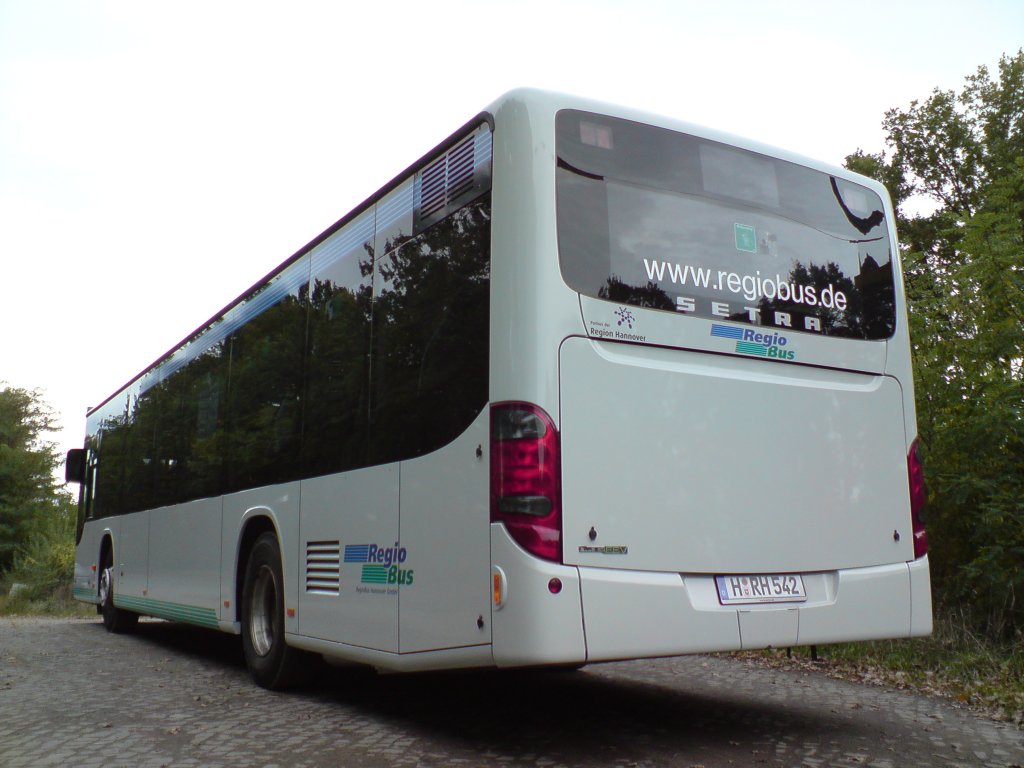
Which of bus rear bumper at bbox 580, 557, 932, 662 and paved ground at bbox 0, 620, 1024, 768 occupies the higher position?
bus rear bumper at bbox 580, 557, 932, 662

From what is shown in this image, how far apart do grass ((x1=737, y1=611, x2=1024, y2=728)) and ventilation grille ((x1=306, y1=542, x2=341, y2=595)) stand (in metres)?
4.38

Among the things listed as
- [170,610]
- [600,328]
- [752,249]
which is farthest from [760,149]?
[170,610]

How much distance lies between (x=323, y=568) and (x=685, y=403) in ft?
9.43

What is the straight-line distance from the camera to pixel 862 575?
582 cm

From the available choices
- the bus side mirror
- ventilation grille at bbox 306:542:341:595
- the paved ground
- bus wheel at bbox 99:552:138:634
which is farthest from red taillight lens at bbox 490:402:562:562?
the bus side mirror

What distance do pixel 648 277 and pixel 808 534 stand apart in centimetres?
168

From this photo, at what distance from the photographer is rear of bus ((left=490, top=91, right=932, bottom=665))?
16.5ft

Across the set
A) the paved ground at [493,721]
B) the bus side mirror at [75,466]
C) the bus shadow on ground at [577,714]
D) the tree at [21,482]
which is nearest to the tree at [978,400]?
the paved ground at [493,721]

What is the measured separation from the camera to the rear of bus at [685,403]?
503 cm

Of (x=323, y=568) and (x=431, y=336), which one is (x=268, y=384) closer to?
(x=323, y=568)

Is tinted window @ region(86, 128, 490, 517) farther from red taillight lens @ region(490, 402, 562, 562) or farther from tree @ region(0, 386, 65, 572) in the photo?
tree @ region(0, 386, 65, 572)

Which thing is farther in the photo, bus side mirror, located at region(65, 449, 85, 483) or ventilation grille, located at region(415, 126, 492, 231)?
bus side mirror, located at region(65, 449, 85, 483)

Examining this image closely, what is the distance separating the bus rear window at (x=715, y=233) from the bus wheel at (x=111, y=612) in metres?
11.0

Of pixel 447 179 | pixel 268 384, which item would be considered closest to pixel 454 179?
pixel 447 179
